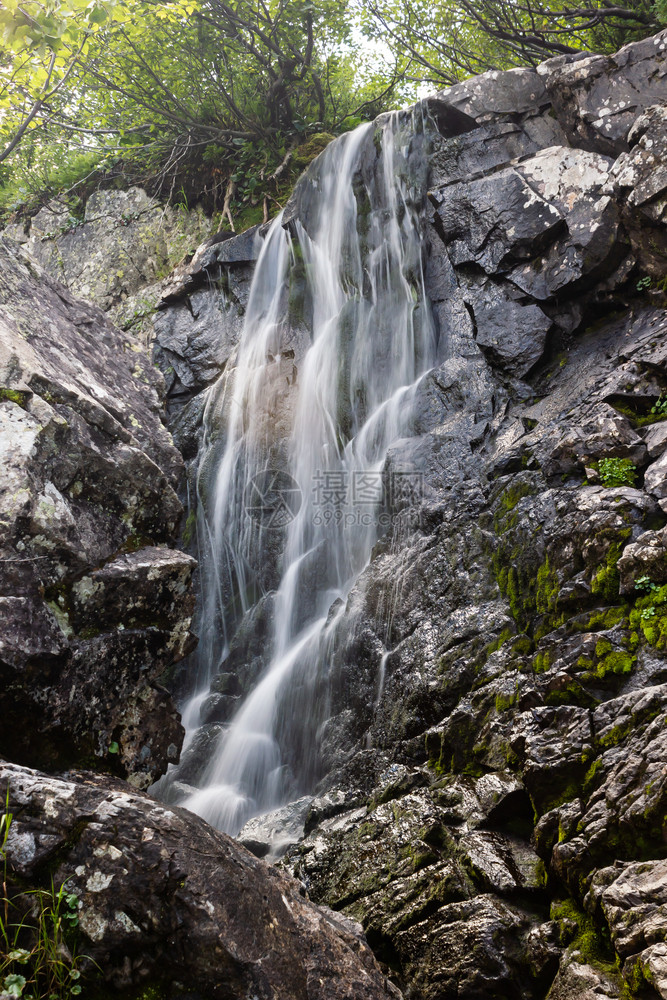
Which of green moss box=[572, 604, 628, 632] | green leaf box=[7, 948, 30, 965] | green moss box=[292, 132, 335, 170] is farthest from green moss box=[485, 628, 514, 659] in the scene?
green moss box=[292, 132, 335, 170]

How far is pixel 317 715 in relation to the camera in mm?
5883

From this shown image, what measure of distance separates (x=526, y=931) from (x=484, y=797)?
2.45 ft

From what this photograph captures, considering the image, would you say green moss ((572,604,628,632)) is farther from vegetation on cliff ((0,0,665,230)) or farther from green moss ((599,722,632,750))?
vegetation on cliff ((0,0,665,230))

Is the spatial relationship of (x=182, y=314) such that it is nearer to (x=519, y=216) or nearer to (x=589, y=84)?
(x=519, y=216)

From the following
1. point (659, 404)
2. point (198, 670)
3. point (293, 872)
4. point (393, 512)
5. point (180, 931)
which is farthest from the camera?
point (198, 670)

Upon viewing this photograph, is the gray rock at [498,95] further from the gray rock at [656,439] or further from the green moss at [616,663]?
the green moss at [616,663]

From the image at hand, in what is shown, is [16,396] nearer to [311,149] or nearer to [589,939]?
[589,939]

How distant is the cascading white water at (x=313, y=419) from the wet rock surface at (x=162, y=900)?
312cm

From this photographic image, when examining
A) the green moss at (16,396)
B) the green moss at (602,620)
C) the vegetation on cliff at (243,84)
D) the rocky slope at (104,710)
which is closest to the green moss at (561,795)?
the green moss at (602,620)

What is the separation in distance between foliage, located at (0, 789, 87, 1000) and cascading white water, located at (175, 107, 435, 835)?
360cm

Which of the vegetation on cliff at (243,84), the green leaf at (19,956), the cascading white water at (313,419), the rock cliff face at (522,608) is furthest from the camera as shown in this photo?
the vegetation on cliff at (243,84)

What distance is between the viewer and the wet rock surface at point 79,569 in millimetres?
3525

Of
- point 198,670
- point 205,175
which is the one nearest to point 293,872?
point 198,670

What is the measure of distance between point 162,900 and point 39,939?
45cm
